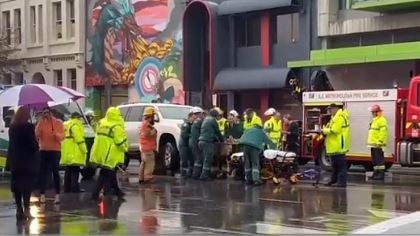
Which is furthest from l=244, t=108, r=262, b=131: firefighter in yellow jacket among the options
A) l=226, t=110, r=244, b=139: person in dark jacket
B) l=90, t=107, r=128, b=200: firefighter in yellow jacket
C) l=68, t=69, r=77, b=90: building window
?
l=68, t=69, r=77, b=90: building window

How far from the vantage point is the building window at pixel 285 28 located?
32.8 metres

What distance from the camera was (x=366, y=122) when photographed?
70.6 feet

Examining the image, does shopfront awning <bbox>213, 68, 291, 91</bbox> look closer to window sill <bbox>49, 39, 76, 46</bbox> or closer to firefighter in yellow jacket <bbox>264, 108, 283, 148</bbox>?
firefighter in yellow jacket <bbox>264, 108, 283, 148</bbox>

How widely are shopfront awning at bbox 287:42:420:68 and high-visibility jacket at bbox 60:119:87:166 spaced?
14135mm

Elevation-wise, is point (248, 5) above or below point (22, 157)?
above

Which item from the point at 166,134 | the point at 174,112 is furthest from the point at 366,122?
the point at 166,134

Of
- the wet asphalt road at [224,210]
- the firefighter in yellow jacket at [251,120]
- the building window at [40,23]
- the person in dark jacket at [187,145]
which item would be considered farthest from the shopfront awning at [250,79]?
the building window at [40,23]

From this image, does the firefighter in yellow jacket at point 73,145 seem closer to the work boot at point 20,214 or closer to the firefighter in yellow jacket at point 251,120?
the work boot at point 20,214

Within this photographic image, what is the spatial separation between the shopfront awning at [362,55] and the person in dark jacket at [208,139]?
10006mm

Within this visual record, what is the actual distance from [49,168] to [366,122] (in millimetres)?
9546

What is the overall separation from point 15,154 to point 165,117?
990cm

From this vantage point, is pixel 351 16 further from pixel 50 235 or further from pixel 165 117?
pixel 50 235

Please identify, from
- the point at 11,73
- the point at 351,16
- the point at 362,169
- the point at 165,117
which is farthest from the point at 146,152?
the point at 11,73

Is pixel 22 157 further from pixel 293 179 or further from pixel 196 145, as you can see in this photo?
pixel 196 145
